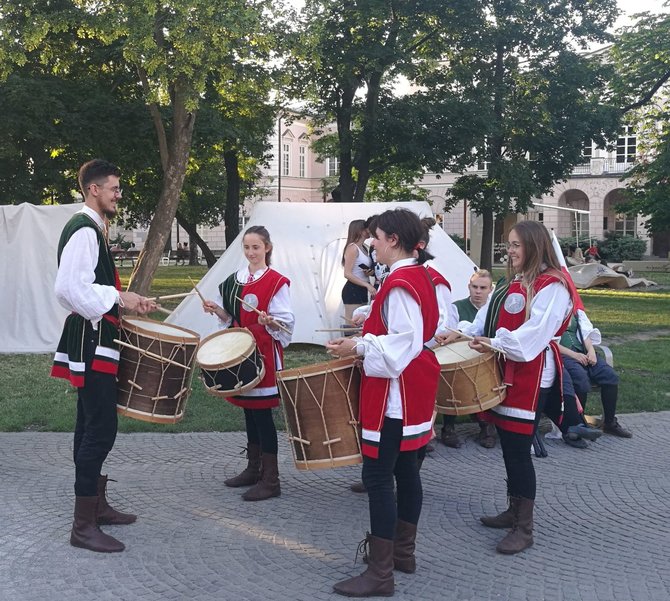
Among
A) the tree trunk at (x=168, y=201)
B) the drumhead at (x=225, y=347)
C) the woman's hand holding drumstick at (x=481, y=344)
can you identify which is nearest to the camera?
the woman's hand holding drumstick at (x=481, y=344)

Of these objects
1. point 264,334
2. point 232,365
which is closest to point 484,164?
point 264,334

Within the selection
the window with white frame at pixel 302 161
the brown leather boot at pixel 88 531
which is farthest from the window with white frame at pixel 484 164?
the window with white frame at pixel 302 161

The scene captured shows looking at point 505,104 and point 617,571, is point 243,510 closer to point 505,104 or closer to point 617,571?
point 617,571

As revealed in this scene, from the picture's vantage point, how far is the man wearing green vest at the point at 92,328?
174 inches

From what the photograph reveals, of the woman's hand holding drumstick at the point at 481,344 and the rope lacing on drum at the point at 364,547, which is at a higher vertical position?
the woman's hand holding drumstick at the point at 481,344

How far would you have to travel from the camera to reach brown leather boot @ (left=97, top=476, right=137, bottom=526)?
5016 mm

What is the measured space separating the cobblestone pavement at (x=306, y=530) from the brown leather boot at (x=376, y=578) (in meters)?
0.10

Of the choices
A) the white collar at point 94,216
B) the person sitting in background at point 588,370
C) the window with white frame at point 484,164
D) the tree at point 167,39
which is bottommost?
the person sitting in background at point 588,370

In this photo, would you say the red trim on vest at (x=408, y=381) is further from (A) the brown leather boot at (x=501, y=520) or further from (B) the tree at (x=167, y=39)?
(B) the tree at (x=167, y=39)

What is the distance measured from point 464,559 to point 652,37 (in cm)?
2341

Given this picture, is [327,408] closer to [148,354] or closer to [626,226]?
[148,354]

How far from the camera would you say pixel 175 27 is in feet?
45.2

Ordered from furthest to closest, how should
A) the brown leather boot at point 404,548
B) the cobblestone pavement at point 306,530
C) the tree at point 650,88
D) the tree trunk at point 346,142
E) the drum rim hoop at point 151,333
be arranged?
the tree at point 650,88 < the tree trunk at point 346,142 < the drum rim hoop at point 151,333 < the brown leather boot at point 404,548 < the cobblestone pavement at point 306,530

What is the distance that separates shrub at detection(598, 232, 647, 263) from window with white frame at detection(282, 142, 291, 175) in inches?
1137
